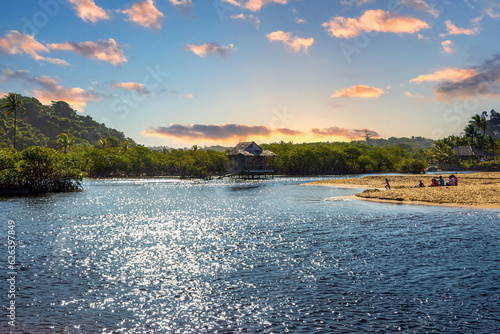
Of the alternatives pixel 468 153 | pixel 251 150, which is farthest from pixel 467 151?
pixel 251 150

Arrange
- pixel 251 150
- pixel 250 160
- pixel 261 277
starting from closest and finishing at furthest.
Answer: pixel 261 277
pixel 250 160
pixel 251 150

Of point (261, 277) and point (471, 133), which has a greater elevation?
point (471, 133)

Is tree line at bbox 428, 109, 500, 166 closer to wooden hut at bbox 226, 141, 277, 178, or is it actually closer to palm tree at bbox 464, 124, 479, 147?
palm tree at bbox 464, 124, 479, 147

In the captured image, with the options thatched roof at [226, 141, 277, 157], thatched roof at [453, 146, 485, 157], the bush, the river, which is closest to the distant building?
thatched roof at [453, 146, 485, 157]

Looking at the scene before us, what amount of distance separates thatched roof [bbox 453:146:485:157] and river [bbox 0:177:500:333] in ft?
425

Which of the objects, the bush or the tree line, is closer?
the bush

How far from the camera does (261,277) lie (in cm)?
1571

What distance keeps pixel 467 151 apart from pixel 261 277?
15347cm

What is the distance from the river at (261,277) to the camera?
1121 centimetres

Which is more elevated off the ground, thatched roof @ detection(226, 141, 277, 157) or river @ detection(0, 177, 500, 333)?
thatched roof @ detection(226, 141, 277, 157)

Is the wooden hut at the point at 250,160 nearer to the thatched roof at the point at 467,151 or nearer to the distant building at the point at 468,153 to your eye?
the thatched roof at the point at 467,151

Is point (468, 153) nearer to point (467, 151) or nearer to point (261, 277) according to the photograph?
point (467, 151)

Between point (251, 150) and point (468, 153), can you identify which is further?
point (468, 153)

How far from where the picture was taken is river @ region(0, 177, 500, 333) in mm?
11211
